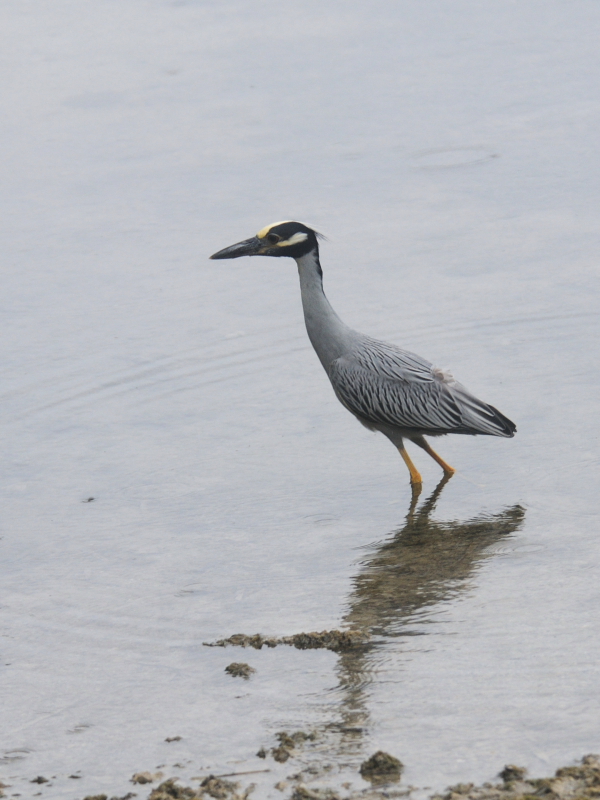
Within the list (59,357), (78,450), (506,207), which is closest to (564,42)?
(506,207)

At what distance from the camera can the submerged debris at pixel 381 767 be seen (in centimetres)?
475

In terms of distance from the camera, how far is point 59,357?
1007 centimetres

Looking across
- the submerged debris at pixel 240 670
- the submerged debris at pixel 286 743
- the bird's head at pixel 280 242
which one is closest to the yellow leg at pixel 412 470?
the bird's head at pixel 280 242

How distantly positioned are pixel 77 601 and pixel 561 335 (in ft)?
15.3

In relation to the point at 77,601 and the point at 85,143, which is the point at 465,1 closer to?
the point at 85,143

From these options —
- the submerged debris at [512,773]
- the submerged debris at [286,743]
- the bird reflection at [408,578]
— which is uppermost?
the submerged debris at [286,743]

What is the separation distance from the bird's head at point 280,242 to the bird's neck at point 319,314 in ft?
0.23

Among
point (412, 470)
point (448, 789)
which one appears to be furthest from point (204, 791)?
point (412, 470)

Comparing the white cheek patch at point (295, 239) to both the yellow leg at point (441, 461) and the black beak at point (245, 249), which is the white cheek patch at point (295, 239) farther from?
the yellow leg at point (441, 461)

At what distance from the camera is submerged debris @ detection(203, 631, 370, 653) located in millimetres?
6016

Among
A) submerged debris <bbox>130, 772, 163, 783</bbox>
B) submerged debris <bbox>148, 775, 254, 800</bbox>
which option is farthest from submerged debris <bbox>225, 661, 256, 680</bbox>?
submerged debris <bbox>148, 775, 254, 800</bbox>

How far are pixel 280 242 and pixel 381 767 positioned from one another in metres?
4.29

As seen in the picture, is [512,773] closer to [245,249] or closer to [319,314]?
[319,314]

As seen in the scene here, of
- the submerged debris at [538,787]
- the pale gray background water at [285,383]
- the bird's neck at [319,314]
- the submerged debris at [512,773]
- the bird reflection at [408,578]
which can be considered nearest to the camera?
the submerged debris at [538,787]
